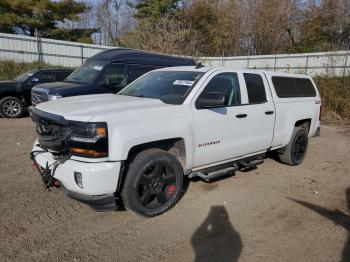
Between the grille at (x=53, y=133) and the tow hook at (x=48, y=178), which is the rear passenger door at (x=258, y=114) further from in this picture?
the tow hook at (x=48, y=178)

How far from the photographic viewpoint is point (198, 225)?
4.10 meters

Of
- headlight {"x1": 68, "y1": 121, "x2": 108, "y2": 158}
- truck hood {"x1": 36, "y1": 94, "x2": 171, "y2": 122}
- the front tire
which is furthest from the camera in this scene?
the front tire

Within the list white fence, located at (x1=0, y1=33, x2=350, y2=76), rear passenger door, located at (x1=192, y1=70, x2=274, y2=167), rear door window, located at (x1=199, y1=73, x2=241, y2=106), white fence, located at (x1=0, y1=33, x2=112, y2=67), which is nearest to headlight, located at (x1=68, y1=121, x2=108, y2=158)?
rear passenger door, located at (x1=192, y1=70, x2=274, y2=167)

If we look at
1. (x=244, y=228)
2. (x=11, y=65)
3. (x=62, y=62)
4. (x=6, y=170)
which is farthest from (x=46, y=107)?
(x=62, y=62)

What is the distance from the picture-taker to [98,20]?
138 feet

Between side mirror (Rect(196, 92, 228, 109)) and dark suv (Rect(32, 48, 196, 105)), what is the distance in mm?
4615

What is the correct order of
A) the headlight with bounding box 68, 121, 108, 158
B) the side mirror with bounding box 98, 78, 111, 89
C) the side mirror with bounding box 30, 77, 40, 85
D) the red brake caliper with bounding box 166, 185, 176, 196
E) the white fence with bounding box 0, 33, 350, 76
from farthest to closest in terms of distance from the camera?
the white fence with bounding box 0, 33, 350, 76 < the side mirror with bounding box 30, 77, 40, 85 < the side mirror with bounding box 98, 78, 111, 89 < the red brake caliper with bounding box 166, 185, 176, 196 < the headlight with bounding box 68, 121, 108, 158

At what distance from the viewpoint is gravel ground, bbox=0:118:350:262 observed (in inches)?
139

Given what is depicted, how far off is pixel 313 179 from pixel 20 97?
9504 mm

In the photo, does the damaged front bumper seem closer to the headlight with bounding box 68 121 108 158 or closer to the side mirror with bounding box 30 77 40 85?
Result: the headlight with bounding box 68 121 108 158

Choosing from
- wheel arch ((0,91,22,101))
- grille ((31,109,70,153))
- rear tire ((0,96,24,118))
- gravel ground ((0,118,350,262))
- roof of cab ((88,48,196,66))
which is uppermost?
roof of cab ((88,48,196,66))

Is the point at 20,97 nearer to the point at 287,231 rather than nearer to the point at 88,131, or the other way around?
the point at 88,131

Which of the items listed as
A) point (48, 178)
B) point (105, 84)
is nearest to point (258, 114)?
point (48, 178)

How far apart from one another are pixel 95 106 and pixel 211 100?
146 centimetres
